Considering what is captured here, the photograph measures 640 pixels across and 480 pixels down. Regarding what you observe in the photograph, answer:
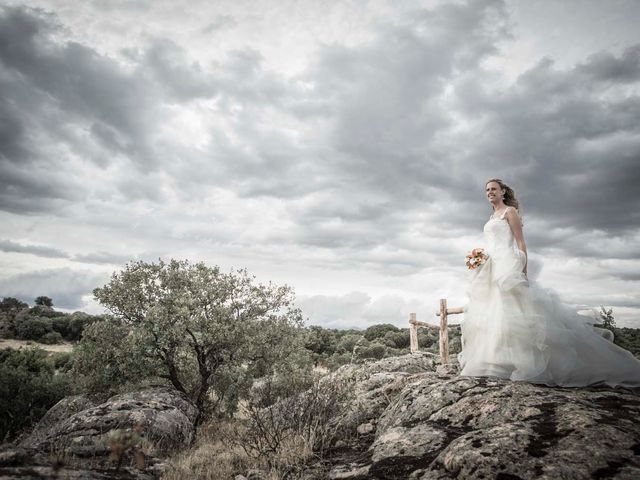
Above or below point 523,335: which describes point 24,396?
below

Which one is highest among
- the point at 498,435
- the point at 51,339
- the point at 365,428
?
the point at 498,435

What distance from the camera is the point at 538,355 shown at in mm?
5324

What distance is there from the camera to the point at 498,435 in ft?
12.0

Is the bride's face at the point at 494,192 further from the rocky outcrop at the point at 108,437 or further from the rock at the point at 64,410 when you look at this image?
the rock at the point at 64,410

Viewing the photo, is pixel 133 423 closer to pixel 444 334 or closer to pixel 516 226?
pixel 516 226

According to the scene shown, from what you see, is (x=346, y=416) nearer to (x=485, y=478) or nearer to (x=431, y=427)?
(x=431, y=427)

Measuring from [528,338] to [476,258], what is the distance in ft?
5.30

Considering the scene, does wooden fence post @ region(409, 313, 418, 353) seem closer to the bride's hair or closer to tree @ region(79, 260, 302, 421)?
tree @ region(79, 260, 302, 421)

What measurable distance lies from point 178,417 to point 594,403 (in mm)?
8578

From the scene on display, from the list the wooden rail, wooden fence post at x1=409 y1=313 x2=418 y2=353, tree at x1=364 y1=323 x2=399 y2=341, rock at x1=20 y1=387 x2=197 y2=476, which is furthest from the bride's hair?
tree at x1=364 y1=323 x2=399 y2=341

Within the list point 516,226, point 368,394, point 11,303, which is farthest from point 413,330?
point 11,303

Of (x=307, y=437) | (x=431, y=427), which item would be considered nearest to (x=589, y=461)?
(x=431, y=427)

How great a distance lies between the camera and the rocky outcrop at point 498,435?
3082 millimetres

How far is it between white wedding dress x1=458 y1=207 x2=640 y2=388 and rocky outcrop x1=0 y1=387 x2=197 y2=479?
4.94 meters
